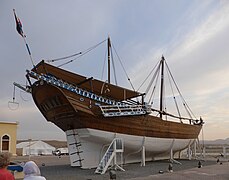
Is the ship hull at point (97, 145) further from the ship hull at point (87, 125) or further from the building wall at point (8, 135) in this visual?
the building wall at point (8, 135)

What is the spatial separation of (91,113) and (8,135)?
23713mm

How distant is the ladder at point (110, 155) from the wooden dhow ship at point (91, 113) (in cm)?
7

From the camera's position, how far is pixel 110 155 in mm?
17453

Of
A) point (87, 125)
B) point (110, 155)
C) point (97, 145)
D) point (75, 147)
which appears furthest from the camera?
point (97, 145)

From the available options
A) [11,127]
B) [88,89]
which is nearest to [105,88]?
[88,89]

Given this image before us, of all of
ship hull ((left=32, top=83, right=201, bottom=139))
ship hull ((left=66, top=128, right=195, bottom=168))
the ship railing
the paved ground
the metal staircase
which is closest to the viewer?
the paved ground

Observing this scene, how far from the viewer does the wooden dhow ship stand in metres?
17.7

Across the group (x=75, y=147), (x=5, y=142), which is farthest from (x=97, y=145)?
Result: (x=5, y=142)

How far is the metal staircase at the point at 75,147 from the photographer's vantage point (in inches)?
726

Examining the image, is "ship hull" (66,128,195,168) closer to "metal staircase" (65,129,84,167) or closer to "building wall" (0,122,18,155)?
"metal staircase" (65,129,84,167)

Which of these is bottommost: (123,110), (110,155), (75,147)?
(110,155)

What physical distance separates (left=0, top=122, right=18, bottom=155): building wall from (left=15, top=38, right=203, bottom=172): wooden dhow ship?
19331mm

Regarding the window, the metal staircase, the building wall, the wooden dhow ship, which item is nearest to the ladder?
the wooden dhow ship

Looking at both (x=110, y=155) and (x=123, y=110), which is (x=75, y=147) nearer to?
(x=110, y=155)
